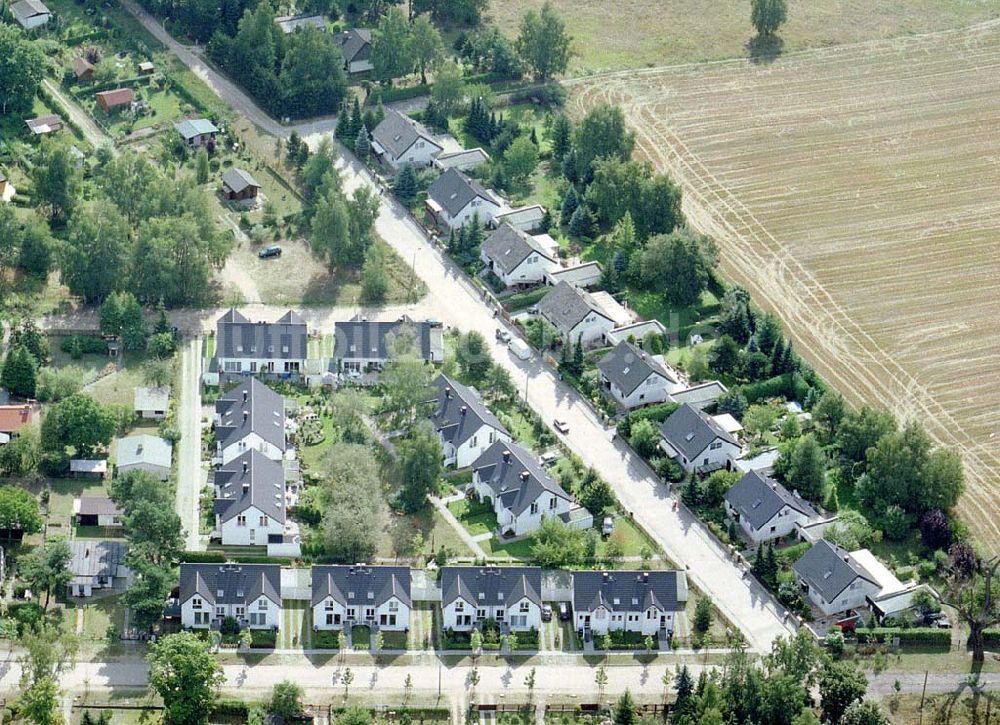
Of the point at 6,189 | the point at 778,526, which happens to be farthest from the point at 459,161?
the point at 778,526

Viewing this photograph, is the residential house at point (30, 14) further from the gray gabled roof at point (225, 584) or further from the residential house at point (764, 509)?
the residential house at point (764, 509)

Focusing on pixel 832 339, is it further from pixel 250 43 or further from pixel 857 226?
pixel 250 43

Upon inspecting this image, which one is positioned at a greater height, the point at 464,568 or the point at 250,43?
the point at 250,43

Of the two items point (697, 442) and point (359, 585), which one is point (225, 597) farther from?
point (697, 442)

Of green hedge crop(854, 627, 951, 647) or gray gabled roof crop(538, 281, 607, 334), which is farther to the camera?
gray gabled roof crop(538, 281, 607, 334)

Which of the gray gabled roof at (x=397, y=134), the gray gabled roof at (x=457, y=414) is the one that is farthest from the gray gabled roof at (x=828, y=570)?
the gray gabled roof at (x=397, y=134)

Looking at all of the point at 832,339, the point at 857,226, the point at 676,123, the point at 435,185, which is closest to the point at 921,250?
the point at 857,226

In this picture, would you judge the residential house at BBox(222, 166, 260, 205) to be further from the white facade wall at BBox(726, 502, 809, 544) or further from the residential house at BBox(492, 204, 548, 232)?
the white facade wall at BBox(726, 502, 809, 544)

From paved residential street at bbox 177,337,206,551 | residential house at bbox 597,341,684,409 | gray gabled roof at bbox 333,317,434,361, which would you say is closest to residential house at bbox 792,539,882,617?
residential house at bbox 597,341,684,409
